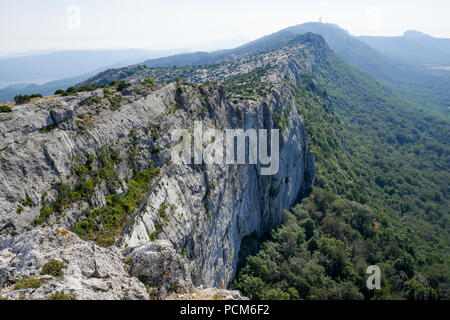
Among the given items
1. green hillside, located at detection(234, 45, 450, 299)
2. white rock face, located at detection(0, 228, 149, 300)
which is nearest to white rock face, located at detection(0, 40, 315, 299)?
white rock face, located at detection(0, 228, 149, 300)

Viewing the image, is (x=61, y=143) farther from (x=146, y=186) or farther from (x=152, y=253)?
(x=152, y=253)

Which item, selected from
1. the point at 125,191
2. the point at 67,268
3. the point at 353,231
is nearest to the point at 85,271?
the point at 67,268

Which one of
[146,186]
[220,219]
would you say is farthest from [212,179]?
[146,186]

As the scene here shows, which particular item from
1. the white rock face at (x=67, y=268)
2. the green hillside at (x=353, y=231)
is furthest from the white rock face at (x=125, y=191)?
the green hillside at (x=353, y=231)

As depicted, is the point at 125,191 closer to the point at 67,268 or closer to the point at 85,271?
the point at 85,271

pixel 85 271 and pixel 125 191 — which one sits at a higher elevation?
pixel 125 191
